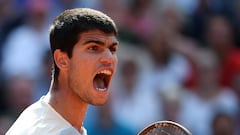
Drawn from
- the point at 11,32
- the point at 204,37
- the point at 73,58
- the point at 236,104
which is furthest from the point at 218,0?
the point at 73,58

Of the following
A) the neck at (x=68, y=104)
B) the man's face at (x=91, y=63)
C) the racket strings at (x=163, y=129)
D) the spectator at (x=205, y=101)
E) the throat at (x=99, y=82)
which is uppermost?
the man's face at (x=91, y=63)

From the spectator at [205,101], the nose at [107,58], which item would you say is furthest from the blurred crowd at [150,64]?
the nose at [107,58]

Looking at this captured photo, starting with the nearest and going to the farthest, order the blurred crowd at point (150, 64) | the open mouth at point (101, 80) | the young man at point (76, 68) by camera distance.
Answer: the young man at point (76, 68) < the open mouth at point (101, 80) < the blurred crowd at point (150, 64)

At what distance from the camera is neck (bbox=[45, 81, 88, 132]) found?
5.25m

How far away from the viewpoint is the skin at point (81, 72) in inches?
206

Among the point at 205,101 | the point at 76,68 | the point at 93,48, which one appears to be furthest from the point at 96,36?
the point at 205,101

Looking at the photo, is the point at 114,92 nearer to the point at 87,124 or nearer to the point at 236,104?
the point at 87,124

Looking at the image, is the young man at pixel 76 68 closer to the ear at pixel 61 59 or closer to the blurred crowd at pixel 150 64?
the ear at pixel 61 59

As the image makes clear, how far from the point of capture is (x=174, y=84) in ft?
A: 31.8

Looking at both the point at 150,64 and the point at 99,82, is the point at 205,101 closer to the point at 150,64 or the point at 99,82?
the point at 150,64

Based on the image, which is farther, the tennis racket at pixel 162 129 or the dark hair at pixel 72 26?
the tennis racket at pixel 162 129

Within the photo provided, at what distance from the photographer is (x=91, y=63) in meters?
5.25

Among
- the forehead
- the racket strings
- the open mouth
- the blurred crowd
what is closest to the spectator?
the blurred crowd

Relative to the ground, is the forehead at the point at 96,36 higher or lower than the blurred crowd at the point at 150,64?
higher
